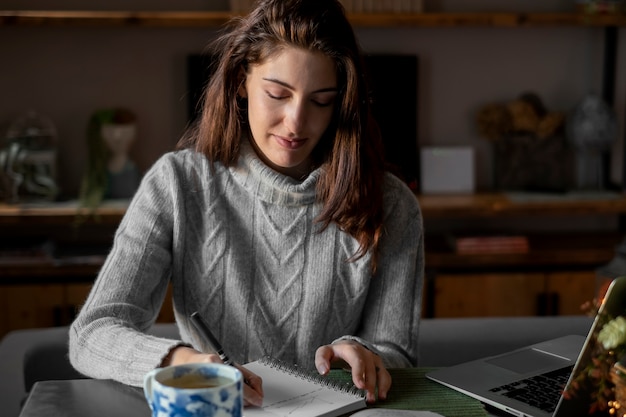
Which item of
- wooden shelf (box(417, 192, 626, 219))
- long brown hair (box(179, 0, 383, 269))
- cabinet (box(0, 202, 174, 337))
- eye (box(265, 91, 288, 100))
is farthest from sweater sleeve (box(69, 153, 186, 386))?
wooden shelf (box(417, 192, 626, 219))

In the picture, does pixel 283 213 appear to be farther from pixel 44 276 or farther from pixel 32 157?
pixel 32 157

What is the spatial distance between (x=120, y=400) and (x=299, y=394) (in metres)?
0.24

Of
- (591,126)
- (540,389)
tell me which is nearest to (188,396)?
(540,389)

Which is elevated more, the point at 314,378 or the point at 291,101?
the point at 291,101

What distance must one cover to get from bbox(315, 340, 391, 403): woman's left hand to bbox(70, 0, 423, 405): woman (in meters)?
0.20

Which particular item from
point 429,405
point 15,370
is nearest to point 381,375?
point 429,405

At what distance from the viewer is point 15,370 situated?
1832 millimetres

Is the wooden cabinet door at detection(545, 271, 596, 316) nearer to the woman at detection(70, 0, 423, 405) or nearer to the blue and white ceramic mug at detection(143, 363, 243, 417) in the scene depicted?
the woman at detection(70, 0, 423, 405)

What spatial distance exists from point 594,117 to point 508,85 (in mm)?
363

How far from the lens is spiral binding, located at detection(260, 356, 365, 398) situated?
118cm

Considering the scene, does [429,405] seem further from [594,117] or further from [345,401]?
[594,117]

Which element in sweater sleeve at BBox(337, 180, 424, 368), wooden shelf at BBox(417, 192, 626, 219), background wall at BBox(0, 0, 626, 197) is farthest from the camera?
background wall at BBox(0, 0, 626, 197)

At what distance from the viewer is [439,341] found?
6.60 ft

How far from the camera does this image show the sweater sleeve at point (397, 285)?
1.56 metres
